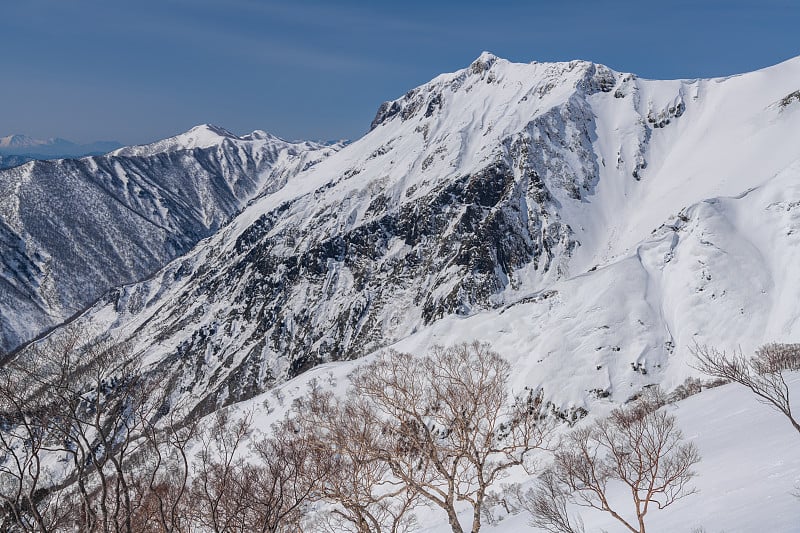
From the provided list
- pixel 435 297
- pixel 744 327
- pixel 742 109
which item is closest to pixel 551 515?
pixel 744 327

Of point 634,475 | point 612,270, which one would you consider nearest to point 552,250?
point 612,270

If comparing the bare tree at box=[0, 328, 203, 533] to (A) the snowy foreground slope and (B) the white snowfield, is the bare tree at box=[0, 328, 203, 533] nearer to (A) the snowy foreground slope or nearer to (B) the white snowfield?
(B) the white snowfield

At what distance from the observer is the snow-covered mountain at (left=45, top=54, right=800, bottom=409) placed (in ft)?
185

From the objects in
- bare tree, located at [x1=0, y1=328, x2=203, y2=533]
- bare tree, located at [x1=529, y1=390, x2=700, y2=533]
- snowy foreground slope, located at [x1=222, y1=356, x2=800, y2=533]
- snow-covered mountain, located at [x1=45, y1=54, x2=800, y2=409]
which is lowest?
snowy foreground slope, located at [x1=222, y1=356, x2=800, y2=533]

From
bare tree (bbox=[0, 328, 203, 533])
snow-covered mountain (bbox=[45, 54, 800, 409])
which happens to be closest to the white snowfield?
snow-covered mountain (bbox=[45, 54, 800, 409])

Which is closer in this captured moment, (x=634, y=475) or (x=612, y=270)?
(x=634, y=475)

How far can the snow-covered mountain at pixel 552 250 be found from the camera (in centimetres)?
5650

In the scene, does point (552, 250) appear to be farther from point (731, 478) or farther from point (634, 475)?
point (731, 478)

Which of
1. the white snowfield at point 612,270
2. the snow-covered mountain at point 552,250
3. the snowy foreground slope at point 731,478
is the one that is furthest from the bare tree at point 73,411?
the snow-covered mountain at point 552,250

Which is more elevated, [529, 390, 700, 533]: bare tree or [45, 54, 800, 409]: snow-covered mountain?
[45, 54, 800, 409]: snow-covered mountain

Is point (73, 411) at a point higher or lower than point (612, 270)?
lower

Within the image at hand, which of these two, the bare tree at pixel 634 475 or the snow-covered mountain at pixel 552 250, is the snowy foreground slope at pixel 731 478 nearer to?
the bare tree at pixel 634 475

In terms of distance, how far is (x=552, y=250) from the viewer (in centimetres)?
13312

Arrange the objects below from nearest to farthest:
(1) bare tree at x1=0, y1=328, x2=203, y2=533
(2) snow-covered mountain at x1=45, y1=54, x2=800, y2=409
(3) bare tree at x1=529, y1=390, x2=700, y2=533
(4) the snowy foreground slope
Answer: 1. (1) bare tree at x1=0, y1=328, x2=203, y2=533
2. (4) the snowy foreground slope
3. (3) bare tree at x1=529, y1=390, x2=700, y2=533
4. (2) snow-covered mountain at x1=45, y1=54, x2=800, y2=409
